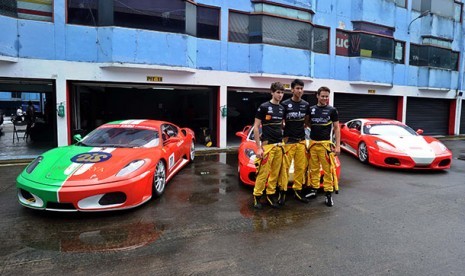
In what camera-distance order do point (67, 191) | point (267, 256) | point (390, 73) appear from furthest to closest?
point (390, 73)
point (67, 191)
point (267, 256)

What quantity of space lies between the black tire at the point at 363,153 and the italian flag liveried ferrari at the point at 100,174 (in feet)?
17.7

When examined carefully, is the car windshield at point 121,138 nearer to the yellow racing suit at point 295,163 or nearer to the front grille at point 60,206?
the front grille at point 60,206

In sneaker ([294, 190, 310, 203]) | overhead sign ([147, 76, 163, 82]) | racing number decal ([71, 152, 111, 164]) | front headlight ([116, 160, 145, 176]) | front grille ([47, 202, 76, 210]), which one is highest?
overhead sign ([147, 76, 163, 82])

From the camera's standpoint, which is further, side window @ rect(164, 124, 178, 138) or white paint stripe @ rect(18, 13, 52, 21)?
white paint stripe @ rect(18, 13, 52, 21)

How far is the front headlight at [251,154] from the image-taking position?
5536 mm

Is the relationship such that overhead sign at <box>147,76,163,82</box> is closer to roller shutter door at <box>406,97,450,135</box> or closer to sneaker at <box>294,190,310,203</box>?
sneaker at <box>294,190,310,203</box>

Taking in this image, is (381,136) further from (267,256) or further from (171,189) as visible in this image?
(267,256)

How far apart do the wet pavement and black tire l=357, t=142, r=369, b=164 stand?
2839mm

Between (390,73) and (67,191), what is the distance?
15.4 meters

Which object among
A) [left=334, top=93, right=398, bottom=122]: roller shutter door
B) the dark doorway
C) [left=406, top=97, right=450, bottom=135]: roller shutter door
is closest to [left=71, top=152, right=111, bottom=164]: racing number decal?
the dark doorway

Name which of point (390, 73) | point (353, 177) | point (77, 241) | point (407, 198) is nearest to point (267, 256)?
point (77, 241)

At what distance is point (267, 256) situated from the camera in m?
3.17

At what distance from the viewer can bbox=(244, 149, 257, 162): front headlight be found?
5536 millimetres

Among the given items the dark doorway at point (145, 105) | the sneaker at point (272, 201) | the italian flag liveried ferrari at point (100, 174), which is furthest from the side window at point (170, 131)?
the dark doorway at point (145, 105)
